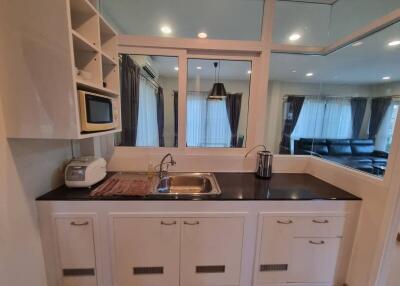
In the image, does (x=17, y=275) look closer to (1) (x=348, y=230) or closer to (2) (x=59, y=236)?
(2) (x=59, y=236)

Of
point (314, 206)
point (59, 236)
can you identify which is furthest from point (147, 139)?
point (314, 206)

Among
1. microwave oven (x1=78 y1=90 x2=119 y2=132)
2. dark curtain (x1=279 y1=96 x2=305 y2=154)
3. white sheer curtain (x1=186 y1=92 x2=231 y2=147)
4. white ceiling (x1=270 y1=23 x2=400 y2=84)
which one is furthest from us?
dark curtain (x1=279 y1=96 x2=305 y2=154)

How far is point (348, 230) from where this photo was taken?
145 centimetres

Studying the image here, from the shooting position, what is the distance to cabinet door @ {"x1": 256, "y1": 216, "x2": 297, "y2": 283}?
1408 mm

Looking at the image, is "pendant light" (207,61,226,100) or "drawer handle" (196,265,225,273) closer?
"drawer handle" (196,265,225,273)

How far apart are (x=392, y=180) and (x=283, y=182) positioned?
0.74 metres

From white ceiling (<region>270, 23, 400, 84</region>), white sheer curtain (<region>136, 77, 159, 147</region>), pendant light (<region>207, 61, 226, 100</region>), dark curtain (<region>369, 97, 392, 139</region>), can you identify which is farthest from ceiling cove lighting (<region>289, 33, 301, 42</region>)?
white sheer curtain (<region>136, 77, 159, 147</region>)

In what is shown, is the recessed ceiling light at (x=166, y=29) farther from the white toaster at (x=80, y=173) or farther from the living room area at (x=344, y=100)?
the white toaster at (x=80, y=173)

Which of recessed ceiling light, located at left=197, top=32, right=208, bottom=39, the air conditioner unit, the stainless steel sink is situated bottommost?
the stainless steel sink

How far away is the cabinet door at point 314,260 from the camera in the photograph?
4.76ft

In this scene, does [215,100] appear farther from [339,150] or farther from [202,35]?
[339,150]

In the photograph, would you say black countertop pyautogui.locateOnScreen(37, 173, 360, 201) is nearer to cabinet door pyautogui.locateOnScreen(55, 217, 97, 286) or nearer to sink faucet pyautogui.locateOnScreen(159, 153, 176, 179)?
cabinet door pyautogui.locateOnScreen(55, 217, 97, 286)

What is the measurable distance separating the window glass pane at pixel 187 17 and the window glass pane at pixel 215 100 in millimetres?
297

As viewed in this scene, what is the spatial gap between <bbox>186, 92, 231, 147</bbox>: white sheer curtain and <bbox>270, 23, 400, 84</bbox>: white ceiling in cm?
86
